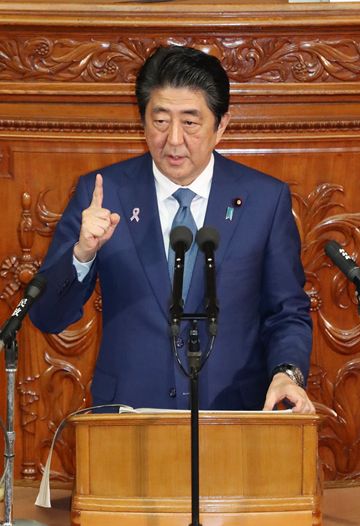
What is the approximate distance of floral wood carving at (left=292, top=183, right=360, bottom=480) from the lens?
14.4 feet

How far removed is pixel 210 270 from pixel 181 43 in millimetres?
1949

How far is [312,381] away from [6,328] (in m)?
1.90

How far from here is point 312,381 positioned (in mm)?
4445

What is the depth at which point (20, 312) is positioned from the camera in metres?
2.80

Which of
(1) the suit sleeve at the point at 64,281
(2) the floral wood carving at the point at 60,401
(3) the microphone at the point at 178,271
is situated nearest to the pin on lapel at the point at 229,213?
(1) the suit sleeve at the point at 64,281

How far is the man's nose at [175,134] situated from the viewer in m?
3.26

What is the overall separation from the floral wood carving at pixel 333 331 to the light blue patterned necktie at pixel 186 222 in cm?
102

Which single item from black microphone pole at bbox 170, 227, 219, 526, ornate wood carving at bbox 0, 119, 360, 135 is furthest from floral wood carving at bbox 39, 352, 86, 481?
black microphone pole at bbox 170, 227, 219, 526

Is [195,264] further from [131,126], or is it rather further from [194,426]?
[131,126]

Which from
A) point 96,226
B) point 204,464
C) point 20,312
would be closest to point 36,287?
point 20,312

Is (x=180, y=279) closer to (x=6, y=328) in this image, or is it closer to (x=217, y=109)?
(x=6, y=328)

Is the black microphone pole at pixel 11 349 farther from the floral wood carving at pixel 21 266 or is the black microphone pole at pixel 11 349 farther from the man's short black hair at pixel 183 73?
the floral wood carving at pixel 21 266

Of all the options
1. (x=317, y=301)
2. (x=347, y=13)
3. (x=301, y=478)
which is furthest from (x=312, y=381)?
(x=301, y=478)

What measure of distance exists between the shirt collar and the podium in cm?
95
